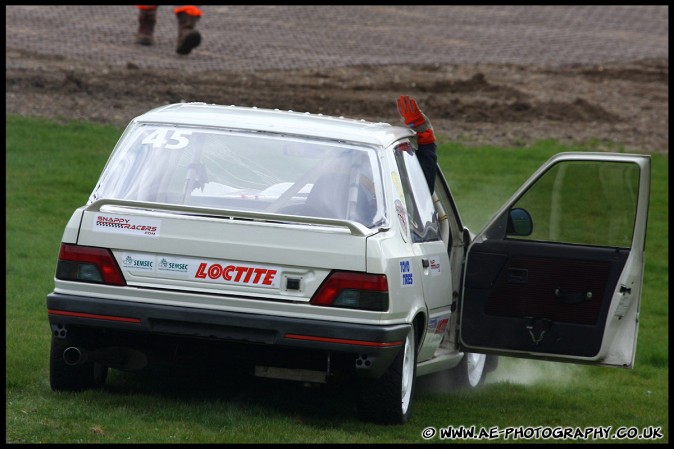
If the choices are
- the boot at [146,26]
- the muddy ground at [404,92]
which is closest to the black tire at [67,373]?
the muddy ground at [404,92]

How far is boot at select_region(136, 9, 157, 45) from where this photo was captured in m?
24.5

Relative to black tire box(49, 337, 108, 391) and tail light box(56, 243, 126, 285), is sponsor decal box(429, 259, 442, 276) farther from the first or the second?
black tire box(49, 337, 108, 391)

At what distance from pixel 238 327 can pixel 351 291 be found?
2.08ft

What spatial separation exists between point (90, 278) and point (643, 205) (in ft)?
11.4

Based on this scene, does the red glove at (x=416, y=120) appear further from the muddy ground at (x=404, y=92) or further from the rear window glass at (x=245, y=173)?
the muddy ground at (x=404, y=92)

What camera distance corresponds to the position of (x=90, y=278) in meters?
7.62

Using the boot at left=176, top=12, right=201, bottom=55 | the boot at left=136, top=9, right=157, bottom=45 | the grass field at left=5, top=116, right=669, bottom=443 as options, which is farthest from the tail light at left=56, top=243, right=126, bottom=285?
the boot at left=136, top=9, right=157, bottom=45

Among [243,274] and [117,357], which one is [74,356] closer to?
[117,357]

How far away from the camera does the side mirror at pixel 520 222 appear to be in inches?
355

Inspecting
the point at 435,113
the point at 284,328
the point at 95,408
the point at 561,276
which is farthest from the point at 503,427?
the point at 435,113

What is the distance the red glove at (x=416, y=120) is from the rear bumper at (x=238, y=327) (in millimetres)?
2080

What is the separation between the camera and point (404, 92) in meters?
22.8

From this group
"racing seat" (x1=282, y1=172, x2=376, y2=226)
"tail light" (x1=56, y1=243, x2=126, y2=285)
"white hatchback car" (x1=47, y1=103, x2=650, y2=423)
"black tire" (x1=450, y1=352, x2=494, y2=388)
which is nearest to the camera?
"white hatchback car" (x1=47, y1=103, x2=650, y2=423)

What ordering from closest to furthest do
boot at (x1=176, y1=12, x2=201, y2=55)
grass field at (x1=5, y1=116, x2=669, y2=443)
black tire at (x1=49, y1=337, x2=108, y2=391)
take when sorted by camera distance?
1. grass field at (x1=5, y1=116, x2=669, y2=443)
2. black tire at (x1=49, y1=337, x2=108, y2=391)
3. boot at (x1=176, y1=12, x2=201, y2=55)
